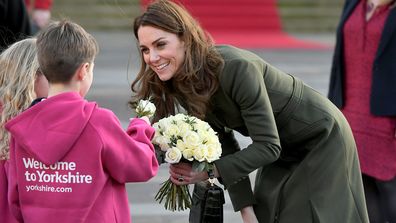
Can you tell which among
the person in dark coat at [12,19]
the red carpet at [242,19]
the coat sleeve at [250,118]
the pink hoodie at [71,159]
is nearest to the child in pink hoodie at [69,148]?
the pink hoodie at [71,159]

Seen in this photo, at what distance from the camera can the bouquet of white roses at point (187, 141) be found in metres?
4.03

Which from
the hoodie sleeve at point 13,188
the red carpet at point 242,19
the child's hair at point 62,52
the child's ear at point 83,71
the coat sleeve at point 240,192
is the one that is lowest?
the red carpet at point 242,19

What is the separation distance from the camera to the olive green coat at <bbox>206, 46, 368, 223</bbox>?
4.13m

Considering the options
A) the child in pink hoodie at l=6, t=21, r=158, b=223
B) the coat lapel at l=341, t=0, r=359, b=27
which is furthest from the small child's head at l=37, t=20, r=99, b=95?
the coat lapel at l=341, t=0, r=359, b=27

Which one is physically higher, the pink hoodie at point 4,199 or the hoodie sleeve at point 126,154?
the hoodie sleeve at point 126,154

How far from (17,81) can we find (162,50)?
610mm

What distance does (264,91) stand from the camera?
4.11 meters

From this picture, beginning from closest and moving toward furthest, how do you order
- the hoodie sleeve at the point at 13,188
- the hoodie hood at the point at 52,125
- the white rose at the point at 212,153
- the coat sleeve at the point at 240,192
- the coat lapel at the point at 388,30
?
1. the hoodie hood at the point at 52,125
2. the hoodie sleeve at the point at 13,188
3. the white rose at the point at 212,153
4. the coat sleeve at the point at 240,192
5. the coat lapel at the point at 388,30

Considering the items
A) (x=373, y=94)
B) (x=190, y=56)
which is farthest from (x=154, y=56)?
(x=373, y=94)

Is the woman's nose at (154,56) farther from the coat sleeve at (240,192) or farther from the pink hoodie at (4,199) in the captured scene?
the pink hoodie at (4,199)

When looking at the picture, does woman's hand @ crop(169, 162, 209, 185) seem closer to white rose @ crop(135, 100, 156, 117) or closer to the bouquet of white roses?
the bouquet of white roses

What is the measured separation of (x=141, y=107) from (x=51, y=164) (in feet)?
1.88

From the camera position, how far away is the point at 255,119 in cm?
408

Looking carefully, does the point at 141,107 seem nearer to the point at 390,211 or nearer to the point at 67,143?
the point at 67,143
